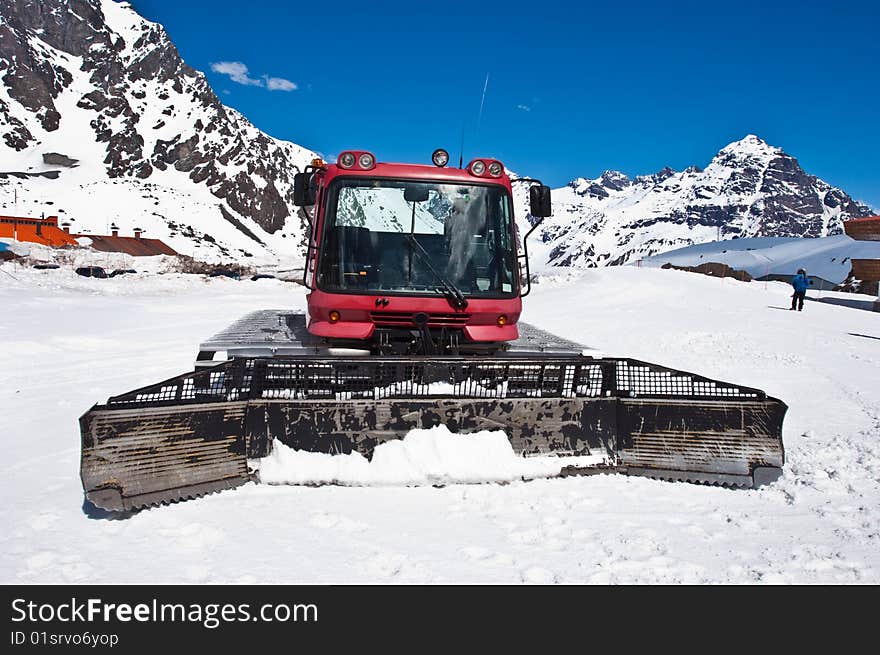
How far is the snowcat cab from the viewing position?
159 inches

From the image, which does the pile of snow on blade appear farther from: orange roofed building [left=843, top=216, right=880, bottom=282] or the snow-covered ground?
orange roofed building [left=843, top=216, right=880, bottom=282]

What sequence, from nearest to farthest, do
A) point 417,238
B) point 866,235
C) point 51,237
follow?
point 417,238 → point 866,235 → point 51,237

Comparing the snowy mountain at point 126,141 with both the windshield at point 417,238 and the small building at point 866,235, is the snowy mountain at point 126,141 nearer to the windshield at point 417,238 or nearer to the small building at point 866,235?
the small building at point 866,235

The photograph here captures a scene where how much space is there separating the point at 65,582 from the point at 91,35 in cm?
20834

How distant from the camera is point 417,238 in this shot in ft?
18.8

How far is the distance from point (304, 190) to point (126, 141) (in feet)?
515

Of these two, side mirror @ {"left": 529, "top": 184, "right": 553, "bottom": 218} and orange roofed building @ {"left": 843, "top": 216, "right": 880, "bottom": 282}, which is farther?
orange roofed building @ {"left": 843, "top": 216, "right": 880, "bottom": 282}

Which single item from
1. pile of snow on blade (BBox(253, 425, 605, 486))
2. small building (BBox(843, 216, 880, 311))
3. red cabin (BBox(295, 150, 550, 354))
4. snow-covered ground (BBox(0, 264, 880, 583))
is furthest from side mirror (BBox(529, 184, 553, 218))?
small building (BBox(843, 216, 880, 311))

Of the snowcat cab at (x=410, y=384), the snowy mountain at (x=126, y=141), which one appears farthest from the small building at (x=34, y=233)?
the snowcat cab at (x=410, y=384)

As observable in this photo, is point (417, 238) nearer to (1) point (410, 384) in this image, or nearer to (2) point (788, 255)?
(1) point (410, 384)

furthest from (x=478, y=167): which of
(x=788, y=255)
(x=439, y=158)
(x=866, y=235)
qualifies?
(x=788, y=255)

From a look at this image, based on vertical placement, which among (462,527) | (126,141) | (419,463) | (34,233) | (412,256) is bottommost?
(462,527)

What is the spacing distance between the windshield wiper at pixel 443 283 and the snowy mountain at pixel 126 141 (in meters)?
92.1
